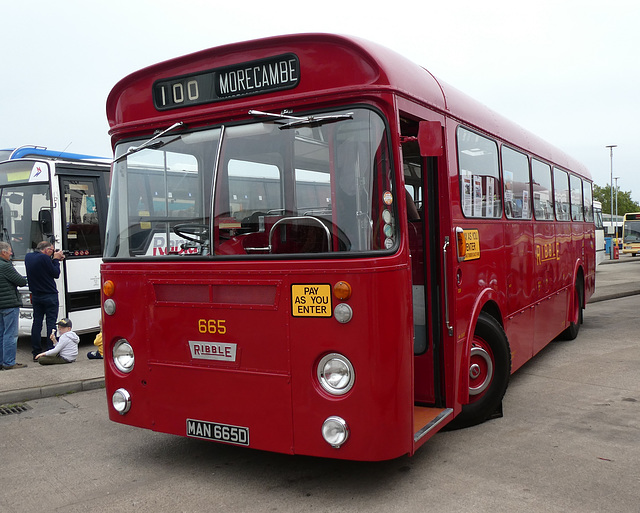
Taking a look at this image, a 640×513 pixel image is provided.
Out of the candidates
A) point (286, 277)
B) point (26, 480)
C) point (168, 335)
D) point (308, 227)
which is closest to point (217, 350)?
point (168, 335)

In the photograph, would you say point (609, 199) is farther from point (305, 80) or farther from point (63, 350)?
point (305, 80)

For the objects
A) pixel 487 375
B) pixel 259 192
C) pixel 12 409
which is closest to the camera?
pixel 259 192

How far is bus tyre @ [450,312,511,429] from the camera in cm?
570

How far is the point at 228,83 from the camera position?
456 cm

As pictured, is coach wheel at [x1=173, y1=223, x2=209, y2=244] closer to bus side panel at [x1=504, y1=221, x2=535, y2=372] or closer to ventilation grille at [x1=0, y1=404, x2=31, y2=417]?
bus side panel at [x1=504, y1=221, x2=535, y2=372]

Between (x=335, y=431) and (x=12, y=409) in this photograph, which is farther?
(x=12, y=409)

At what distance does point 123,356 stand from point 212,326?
34.6 inches

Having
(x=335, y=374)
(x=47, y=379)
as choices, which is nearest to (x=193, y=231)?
(x=335, y=374)

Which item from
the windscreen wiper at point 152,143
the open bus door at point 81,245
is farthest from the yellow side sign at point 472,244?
the open bus door at point 81,245

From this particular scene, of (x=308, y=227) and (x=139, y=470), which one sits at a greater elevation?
(x=308, y=227)

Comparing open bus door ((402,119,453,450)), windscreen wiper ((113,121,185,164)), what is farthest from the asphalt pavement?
open bus door ((402,119,453,450))

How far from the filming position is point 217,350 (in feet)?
14.6

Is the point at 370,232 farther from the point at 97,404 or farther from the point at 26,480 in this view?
the point at 97,404

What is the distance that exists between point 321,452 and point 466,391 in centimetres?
154
